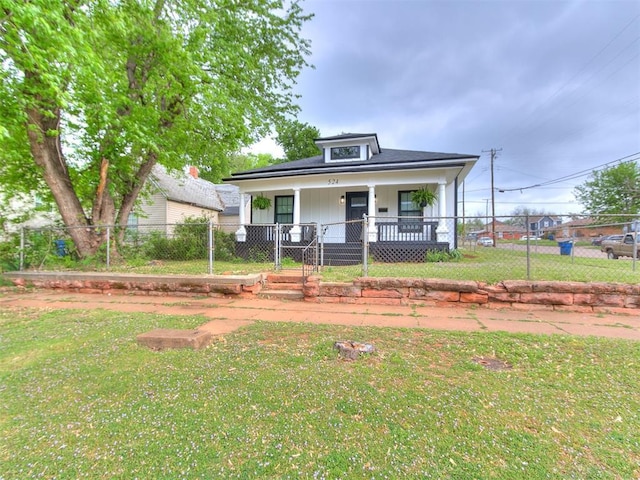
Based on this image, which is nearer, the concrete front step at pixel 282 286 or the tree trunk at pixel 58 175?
the concrete front step at pixel 282 286

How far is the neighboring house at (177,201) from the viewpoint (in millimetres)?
16531

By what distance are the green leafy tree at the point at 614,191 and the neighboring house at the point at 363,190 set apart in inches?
1295

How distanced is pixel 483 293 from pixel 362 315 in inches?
85.9

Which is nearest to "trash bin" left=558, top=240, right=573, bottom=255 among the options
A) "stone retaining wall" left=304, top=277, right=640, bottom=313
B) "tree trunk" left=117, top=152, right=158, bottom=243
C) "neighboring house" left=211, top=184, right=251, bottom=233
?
"stone retaining wall" left=304, top=277, right=640, bottom=313

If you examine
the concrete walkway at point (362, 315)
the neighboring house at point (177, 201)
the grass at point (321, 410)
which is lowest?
the grass at point (321, 410)

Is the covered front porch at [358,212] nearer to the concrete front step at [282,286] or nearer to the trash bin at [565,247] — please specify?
the trash bin at [565,247]

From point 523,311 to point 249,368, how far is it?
14.8ft

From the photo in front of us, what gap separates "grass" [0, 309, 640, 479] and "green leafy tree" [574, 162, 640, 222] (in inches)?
1591

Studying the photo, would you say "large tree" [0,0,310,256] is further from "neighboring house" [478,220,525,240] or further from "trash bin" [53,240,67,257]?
"neighboring house" [478,220,525,240]

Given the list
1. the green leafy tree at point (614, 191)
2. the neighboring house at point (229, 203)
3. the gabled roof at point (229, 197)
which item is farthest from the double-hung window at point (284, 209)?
the green leafy tree at point (614, 191)

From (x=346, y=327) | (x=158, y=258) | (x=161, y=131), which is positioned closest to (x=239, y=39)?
(x=161, y=131)

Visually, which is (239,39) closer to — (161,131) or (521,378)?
(161,131)

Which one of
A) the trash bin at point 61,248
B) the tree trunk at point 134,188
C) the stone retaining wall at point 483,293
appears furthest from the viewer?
the tree trunk at point 134,188

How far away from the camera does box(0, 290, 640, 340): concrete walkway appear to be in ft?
13.2
